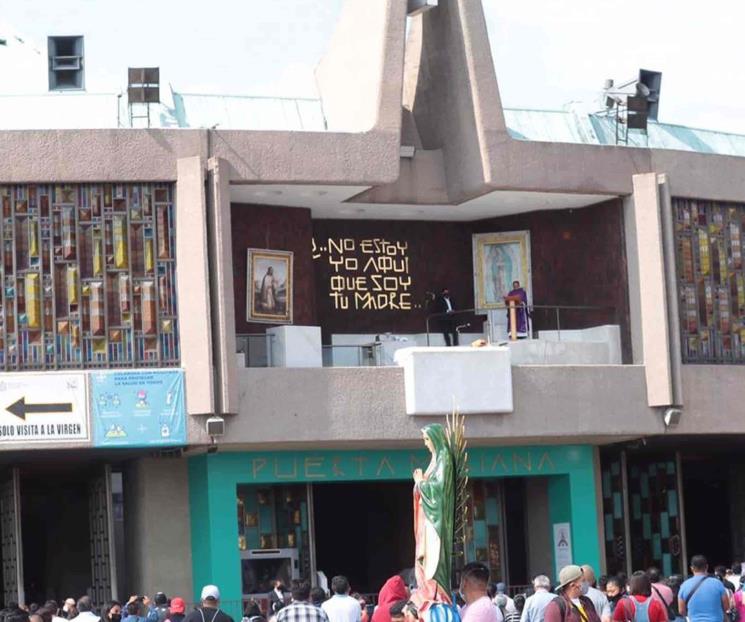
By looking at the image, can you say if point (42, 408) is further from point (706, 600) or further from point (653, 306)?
point (706, 600)

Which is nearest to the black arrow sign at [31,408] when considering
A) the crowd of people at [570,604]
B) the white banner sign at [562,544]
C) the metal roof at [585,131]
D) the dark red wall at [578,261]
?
the crowd of people at [570,604]

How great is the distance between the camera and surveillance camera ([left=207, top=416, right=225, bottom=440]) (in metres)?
29.9

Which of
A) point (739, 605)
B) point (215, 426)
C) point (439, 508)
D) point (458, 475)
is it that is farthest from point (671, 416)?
point (439, 508)

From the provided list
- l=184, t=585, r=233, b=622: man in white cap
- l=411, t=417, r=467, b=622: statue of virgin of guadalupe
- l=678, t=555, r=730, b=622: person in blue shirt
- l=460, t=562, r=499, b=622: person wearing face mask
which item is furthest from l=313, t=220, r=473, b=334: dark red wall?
l=460, t=562, r=499, b=622: person wearing face mask

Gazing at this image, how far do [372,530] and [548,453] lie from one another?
5.72 m

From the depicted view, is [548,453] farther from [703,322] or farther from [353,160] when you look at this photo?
[353,160]

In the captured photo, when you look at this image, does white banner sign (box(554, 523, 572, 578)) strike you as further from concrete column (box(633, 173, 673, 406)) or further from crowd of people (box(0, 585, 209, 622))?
crowd of people (box(0, 585, 209, 622))

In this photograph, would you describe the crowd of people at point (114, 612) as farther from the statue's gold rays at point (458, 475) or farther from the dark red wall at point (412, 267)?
the dark red wall at point (412, 267)

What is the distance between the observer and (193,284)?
3022 centimetres

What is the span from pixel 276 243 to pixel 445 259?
12.8 ft

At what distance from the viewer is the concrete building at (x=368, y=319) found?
30.3 m

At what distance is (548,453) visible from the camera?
33.9 m

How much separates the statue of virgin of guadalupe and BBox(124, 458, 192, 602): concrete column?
15.4 metres

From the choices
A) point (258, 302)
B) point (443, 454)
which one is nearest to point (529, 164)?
point (258, 302)
